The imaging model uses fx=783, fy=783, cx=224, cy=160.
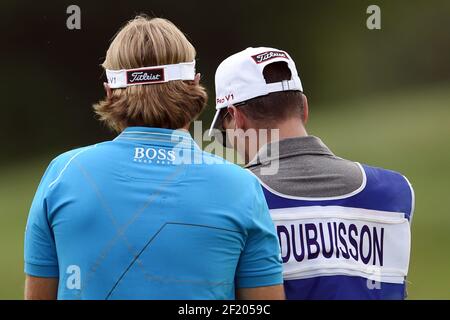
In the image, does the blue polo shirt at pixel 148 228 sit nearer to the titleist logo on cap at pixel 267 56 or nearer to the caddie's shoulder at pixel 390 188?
the caddie's shoulder at pixel 390 188

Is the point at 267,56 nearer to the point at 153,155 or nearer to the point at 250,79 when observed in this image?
the point at 250,79

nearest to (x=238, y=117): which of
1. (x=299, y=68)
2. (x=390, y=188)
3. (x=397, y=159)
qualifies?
(x=390, y=188)

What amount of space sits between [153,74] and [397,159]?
6.66m

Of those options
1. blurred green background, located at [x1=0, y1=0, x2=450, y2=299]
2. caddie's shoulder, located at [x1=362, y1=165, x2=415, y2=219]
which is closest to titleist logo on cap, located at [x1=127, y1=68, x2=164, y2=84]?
caddie's shoulder, located at [x1=362, y1=165, x2=415, y2=219]

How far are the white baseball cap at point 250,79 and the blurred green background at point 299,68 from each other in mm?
5661

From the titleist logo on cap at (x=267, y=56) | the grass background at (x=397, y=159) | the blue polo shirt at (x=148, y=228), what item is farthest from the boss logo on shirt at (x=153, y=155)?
the grass background at (x=397, y=159)

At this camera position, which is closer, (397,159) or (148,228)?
(148,228)

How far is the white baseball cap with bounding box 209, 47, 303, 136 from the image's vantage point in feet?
6.36

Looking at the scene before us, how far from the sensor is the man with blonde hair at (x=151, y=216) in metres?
1.47

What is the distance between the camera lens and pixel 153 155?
5.07 feet
